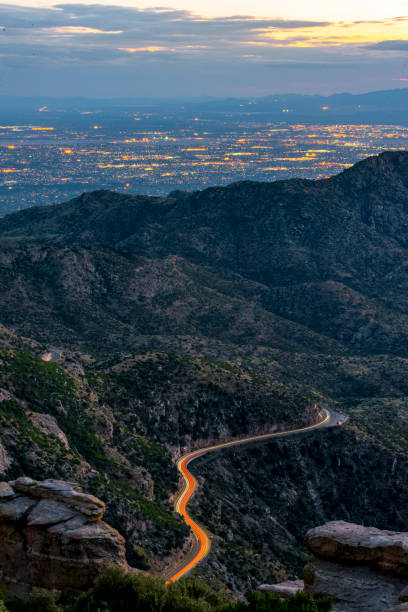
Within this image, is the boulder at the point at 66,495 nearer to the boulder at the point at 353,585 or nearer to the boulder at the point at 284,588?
the boulder at the point at 284,588

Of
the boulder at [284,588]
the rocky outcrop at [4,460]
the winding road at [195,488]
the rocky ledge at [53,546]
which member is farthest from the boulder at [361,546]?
the rocky outcrop at [4,460]

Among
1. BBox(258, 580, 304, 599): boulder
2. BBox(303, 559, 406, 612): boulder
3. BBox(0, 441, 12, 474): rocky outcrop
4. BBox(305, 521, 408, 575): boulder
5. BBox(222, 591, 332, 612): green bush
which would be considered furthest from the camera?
BBox(0, 441, 12, 474): rocky outcrop

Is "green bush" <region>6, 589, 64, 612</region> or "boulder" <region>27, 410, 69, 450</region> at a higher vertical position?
"green bush" <region>6, 589, 64, 612</region>

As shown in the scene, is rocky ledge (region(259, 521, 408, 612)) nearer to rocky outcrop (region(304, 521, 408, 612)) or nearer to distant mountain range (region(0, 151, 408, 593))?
rocky outcrop (region(304, 521, 408, 612))

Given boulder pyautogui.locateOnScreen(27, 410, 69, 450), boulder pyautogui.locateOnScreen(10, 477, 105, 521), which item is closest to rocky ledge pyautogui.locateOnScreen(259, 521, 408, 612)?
boulder pyautogui.locateOnScreen(10, 477, 105, 521)

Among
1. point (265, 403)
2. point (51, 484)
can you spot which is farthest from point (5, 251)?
point (51, 484)

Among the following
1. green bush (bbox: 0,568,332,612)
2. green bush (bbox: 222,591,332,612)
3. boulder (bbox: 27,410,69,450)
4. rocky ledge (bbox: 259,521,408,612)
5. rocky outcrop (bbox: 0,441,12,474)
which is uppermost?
rocky ledge (bbox: 259,521,408,612)

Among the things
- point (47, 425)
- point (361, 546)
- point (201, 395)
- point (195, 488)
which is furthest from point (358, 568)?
point (201, 395)
